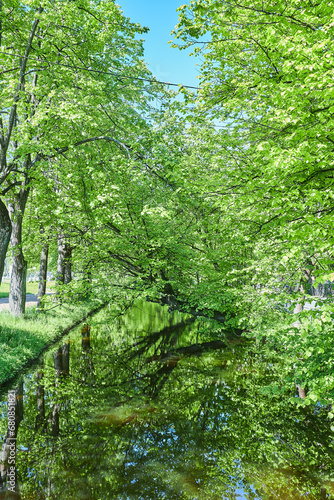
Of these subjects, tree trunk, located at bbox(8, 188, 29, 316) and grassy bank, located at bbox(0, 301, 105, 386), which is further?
tree trunk, located at bbox(8, 188, 29, 316)

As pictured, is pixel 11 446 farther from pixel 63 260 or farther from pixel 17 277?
pixel 63 260

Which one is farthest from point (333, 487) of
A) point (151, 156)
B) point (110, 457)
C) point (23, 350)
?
point (23, 350)

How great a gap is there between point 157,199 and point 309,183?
4.25m

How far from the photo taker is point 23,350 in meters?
10.4

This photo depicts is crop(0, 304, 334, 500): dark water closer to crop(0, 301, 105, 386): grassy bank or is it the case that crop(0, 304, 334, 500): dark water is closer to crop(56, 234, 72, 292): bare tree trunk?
crop(0, 301, 105, 386): grassy bank

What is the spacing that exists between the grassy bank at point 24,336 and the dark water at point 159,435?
0.57 m

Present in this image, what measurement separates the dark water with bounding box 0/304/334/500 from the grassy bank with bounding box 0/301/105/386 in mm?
569

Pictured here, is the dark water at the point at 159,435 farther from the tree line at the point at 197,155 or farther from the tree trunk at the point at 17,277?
the tree trunk at the point at 17,277

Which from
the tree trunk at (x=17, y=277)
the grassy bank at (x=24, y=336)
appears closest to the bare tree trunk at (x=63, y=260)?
the grassy bank at (x=24, y=336)

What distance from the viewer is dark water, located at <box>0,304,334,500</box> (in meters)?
5.27

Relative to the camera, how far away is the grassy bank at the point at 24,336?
936cm

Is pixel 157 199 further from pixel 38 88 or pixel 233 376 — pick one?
pixel 233 376

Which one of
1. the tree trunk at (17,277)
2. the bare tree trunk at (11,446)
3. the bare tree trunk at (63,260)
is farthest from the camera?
the bare tree trunk at (63,260)

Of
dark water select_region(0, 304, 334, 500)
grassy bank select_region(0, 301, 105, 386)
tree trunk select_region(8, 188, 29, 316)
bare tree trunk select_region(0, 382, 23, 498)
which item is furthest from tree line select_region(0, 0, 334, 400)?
bare tree trunk select_region(0, 382, 23, 498)
